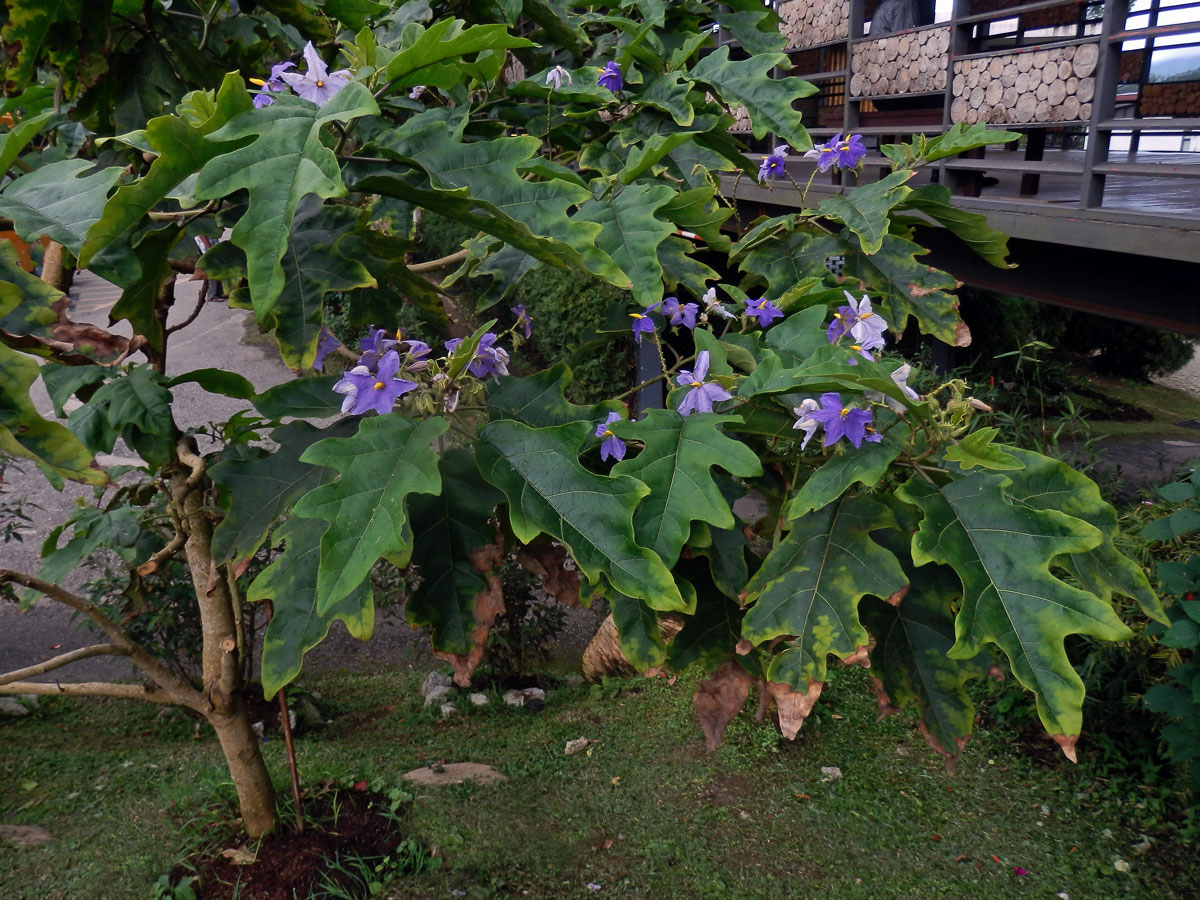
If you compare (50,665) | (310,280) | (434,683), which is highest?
(310,280)

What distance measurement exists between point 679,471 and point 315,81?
79cm

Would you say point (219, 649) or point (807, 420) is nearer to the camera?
point (807, 420)

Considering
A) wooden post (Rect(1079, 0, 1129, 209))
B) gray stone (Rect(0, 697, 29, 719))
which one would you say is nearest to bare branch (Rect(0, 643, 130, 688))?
gray stone (Rect(0, 697, 29, 719))

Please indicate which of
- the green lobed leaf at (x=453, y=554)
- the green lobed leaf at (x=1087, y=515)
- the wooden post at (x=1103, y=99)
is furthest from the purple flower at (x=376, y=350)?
the wooden post at (x=1103, y=99)

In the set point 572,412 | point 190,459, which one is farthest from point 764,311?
point 190,459

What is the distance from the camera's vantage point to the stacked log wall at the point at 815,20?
611cm

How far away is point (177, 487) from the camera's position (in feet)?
6.74

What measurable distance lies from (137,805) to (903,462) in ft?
10.0

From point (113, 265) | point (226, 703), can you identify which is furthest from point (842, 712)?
point (113, 265)

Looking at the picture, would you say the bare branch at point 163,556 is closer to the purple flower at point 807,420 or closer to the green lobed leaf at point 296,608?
the green lobed leaf at point 296,608

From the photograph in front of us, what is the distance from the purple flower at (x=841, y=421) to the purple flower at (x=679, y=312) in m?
0.70

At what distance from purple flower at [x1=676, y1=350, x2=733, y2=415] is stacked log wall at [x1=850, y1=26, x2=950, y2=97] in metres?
4.58

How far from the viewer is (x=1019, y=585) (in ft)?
3.40

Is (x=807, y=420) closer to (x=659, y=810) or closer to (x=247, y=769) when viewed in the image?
(x=247, y=769)
